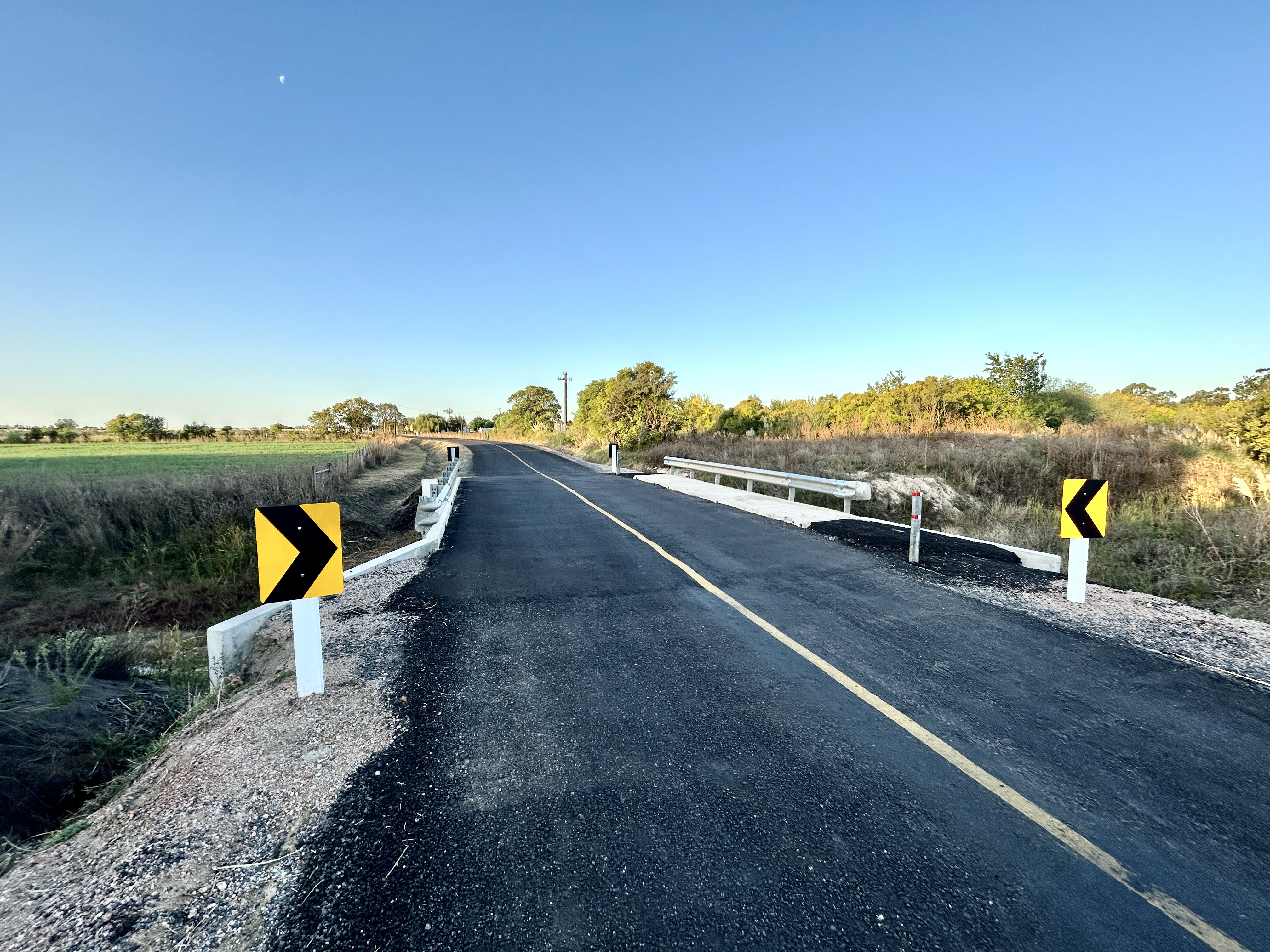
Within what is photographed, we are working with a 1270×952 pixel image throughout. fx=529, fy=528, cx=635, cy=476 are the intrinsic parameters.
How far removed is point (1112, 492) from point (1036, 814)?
1577 centimetres

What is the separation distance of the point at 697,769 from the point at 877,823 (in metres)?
0.91

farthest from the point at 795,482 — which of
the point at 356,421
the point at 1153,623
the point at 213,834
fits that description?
the point at 356,421

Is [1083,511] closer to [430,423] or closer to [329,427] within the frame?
[329,427]

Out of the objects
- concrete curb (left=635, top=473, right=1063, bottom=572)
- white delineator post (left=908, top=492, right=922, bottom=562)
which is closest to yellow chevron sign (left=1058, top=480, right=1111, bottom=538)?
concrete curb (left=635, top=473, right=1063, bottom=572)

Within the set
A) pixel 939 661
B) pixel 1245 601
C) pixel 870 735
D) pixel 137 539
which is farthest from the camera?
pixel 137 539

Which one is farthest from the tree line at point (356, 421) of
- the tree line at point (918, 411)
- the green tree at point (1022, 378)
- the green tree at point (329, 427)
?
the green tree at point (1022, 378)

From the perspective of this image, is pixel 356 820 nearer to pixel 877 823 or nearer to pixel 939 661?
pixel 877 823

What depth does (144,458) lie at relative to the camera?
30484 millimetres

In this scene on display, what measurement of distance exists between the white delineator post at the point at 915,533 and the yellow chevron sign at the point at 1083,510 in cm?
168

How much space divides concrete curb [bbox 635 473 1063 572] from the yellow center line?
4397mm

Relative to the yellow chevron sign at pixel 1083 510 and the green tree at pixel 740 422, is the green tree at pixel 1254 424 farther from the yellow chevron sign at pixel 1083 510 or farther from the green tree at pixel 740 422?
the green tree at pixel 740 422

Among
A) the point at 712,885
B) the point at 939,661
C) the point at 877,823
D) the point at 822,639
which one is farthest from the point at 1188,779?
the point at 712,885

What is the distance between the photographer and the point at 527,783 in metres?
2.83

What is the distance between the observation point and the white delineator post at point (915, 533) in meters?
7.37
